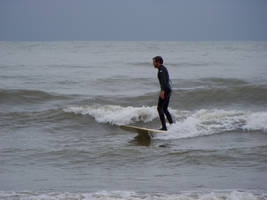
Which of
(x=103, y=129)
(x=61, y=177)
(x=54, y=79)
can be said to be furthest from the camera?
(x=54, y=79)

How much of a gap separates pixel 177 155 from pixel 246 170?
5.01 feet

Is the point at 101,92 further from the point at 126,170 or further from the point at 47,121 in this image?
the point at 126,170

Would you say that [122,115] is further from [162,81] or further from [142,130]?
[162,81]

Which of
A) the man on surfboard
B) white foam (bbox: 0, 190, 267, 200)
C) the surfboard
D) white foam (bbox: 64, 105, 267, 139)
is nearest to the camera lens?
white foam (bbox: 0, 190, 267, 200)

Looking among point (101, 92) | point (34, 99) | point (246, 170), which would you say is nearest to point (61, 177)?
point (246, 170)

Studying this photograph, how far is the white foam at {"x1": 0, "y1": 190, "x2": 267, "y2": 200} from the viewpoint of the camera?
5488mm

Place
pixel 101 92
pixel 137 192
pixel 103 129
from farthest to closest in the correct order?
pixel 101 92 → pixel 103 129 → pixel 137 192

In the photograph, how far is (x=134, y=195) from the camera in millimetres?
5668

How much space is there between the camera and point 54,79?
22547 millimetres

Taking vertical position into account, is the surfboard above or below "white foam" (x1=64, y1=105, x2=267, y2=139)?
below

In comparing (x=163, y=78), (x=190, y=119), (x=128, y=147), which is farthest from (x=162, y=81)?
(x=190, y=119)

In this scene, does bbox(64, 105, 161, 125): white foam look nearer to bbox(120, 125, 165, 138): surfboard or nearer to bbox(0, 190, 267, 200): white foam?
bbox(120, 125, 165, 138): surfboard

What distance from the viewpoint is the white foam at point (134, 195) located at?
5.49 m

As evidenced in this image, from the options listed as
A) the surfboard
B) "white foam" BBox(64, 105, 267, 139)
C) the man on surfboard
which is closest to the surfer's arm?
the man on surfboard
